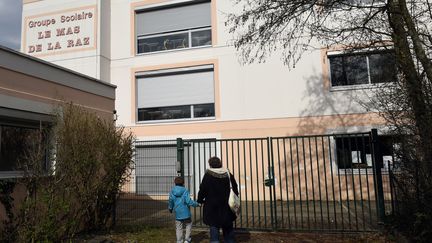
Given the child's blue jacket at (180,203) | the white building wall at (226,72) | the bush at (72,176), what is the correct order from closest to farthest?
the bush at (72,176), the child's blue jacket at (180,203), the white building wall at (226,72)

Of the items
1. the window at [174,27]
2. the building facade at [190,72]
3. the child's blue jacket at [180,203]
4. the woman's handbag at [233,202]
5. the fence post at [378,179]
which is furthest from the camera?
the window at [174,27]

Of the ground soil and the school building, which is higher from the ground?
the school building

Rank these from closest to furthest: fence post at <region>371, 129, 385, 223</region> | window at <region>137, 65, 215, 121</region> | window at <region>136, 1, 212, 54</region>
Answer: fence post at <region>371, 129, 385, 223</region>, window at <region>137, 65, 215, 121</region>, window at <region>136, 1, 212, 54</region>

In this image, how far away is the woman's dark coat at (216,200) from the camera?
5.90 metres

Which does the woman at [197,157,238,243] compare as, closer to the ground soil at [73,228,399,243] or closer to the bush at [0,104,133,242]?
the ground soil at [73,228,399,243]

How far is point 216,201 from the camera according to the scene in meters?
5.93

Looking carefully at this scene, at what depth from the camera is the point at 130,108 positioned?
1530 centimetres

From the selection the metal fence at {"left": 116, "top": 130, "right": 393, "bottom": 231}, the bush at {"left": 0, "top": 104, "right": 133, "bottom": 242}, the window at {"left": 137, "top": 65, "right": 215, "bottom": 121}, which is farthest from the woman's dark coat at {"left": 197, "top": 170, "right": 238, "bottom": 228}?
the window at {"left": 137, "top": 65, "right": 215, "bottom": 121}

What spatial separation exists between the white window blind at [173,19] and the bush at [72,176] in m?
8.58

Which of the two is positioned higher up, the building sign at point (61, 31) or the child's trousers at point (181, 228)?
the building sign at point (61, 31)

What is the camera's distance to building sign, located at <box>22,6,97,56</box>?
15516mm

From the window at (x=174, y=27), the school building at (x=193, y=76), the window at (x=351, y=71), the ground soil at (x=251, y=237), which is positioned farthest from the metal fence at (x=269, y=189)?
the window at (x=174, y=27)

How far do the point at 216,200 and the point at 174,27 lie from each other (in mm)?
11224

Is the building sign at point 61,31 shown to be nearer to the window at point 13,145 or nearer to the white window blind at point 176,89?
the white window blind at point 176,89
